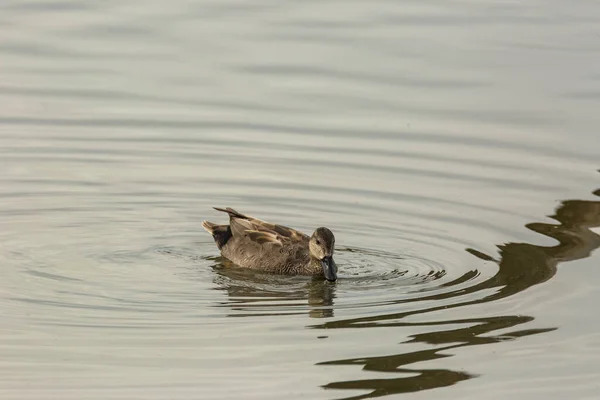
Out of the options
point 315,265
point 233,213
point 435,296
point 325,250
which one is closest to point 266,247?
point 233,213

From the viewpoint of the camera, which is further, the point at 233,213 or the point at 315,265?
the point at 233,213

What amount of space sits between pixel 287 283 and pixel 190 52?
8.33 metres

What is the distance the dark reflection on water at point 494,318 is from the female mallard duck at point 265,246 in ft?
5.42

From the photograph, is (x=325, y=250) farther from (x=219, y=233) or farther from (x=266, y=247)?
(x=219, y=233)

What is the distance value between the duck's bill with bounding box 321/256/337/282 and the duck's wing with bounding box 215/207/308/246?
0.80m

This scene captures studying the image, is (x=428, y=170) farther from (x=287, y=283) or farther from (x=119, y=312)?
(x=119, y=312)

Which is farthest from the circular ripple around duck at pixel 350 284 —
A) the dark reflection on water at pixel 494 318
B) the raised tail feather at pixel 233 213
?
the raised tail feather at pixel 233 213

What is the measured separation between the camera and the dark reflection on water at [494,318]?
10.6 meters

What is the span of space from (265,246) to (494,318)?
3185 millimetres

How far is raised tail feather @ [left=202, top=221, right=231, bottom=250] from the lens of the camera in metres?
14.9

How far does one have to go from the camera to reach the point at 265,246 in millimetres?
14672

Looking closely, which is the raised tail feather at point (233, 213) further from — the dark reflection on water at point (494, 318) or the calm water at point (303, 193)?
the dark reflection on water at point (494, 318)

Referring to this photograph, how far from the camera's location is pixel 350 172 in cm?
1711

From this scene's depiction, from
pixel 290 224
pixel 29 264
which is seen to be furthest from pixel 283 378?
pixel 290 224
